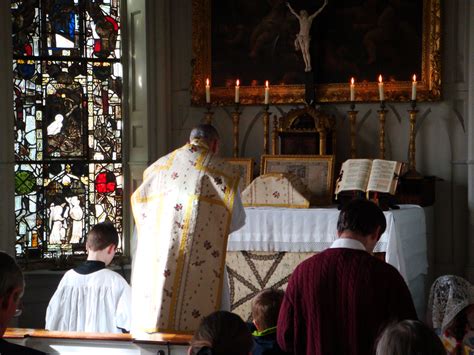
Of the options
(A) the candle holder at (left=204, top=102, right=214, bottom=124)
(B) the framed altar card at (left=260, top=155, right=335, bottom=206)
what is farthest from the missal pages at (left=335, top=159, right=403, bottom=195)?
(A) the candle holder at (left=204, top=102, right=214, bottom=124)

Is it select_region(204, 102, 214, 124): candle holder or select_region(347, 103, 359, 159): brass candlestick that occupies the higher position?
select_region(204, 102, 214, 124): candle holder

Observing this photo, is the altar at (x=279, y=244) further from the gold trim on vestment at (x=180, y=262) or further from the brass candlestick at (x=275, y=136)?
the gold trim on vestment at (x=180, y=262)

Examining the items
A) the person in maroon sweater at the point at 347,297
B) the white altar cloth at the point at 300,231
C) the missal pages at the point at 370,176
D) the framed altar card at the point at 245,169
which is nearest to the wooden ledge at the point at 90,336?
the person in maroon sweater at the point at 347,297

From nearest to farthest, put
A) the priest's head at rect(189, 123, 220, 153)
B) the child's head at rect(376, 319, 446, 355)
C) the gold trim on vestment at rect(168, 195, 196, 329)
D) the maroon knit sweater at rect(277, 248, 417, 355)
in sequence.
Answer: the child's head at rect(376, 319, 446, 355) < the maroon knit sweater at rect(277, 248, 417, 355) < the gold trim on vestment at rect(168, 195, 196, 329) < the priest's head at rect(189, 123, 220, 153)

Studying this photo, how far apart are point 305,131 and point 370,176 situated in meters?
1.42

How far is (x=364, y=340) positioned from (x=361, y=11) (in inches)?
236

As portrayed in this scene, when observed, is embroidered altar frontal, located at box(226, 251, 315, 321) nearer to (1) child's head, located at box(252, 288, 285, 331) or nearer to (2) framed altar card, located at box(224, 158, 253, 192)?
(2) framed altar card, located at box(224, 158, 253, 192)

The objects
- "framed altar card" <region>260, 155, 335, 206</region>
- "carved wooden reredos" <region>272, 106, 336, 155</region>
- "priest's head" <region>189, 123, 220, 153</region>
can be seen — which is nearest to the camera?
"priest's head" <region>189, 123, 220, 153</region>

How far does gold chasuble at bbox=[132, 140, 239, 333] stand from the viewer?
5340mm

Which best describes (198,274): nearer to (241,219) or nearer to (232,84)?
(241,219)

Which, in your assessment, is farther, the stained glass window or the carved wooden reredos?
the stained glass window

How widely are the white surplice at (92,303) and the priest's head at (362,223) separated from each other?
1928 millimetres

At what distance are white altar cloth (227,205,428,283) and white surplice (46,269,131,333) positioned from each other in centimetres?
240

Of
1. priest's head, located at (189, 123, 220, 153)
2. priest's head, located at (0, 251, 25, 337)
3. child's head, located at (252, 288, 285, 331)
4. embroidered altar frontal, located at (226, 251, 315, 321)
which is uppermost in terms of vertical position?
priest's head, located at (189, 123, 220, 153)
